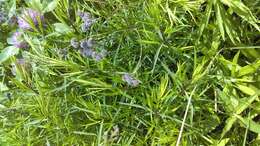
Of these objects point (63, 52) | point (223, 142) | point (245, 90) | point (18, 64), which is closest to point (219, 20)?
point (245, 90)

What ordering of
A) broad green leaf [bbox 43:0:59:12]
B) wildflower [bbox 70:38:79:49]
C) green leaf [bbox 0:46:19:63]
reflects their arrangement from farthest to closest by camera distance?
green leaf [bbox 0:46:19:63]
broad green leaf [bbox 43:0:59:12]
wildflower [bbox 70:38:79:49]

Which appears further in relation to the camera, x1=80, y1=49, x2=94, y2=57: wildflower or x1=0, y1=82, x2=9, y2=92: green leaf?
x1=0, y1=82, x2=9, y2=92: green leaf

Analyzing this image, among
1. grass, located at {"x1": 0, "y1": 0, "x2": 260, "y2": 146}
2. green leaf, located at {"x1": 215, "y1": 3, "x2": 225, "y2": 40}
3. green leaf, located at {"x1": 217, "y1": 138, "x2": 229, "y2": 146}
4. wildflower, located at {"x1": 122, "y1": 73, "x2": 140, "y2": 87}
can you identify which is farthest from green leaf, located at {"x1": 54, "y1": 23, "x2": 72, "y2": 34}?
green leaf, located at {"x1": 217, "y1": 138, "x2": 229, "y2": 146}

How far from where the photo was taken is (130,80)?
4.49ft

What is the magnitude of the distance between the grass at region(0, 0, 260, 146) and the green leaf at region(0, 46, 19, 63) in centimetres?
16

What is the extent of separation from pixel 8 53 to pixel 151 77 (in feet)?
1.71

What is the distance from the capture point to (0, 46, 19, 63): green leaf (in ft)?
5.52

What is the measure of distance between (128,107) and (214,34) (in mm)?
300

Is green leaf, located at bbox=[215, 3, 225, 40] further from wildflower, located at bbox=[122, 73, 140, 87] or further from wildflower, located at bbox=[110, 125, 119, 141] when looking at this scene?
wildflower, located at bbox=[110, 125, 119, 141]

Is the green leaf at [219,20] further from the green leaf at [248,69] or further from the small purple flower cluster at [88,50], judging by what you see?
the small purple flower cluster at [88,50]

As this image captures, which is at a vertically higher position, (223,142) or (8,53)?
Result: (8,53)

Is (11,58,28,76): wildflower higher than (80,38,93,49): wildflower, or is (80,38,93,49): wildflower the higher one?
(80,38,93,49): wildflower

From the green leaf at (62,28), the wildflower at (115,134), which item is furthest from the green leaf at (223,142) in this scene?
the green leaf at (62,28)

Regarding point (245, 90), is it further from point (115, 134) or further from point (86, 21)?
→ point (86, 21)
